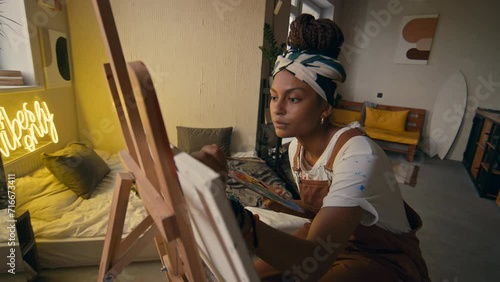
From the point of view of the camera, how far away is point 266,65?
3.28m

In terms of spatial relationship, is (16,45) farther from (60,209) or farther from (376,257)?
(376,257)

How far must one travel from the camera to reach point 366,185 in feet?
2.37

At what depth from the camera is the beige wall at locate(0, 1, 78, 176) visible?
1805 millimetres

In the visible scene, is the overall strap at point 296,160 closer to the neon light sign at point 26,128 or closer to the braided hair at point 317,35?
the braided hair at point 317,35

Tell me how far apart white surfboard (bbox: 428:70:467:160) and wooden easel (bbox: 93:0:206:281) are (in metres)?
5.27

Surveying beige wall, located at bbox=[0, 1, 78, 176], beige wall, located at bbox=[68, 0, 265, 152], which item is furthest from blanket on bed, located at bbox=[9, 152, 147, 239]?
beige wall, located at bbox=[68, 0, 265, 152]

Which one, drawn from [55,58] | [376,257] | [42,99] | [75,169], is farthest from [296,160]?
[55,58]

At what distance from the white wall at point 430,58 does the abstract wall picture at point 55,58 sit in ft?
16.1

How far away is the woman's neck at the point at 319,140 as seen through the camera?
3.08 ft

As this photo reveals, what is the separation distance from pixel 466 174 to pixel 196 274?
4.94 m

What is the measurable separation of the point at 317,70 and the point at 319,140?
0.26 metres

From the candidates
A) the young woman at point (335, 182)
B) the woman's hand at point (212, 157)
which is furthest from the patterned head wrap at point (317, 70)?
the woman's hand at point (212, 157)

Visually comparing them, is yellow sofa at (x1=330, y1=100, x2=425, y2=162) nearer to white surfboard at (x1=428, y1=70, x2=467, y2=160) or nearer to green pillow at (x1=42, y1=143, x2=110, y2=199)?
white surfboard at (x1=428, y1=70, x2=467, y2=160)

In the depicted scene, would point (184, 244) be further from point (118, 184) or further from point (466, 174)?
point (466, 174)
